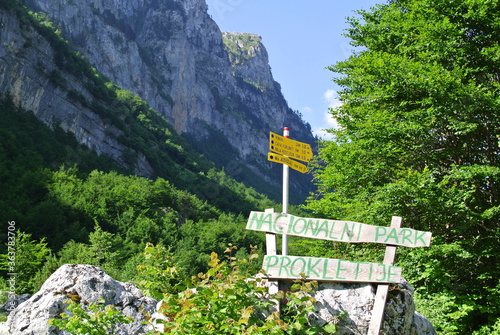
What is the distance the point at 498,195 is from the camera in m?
8.26

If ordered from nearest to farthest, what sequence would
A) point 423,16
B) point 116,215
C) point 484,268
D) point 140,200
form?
1. point 484,268
2. point 423,16
3. point 116,215
4. point 140,200

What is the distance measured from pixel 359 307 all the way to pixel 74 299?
334 centimetres

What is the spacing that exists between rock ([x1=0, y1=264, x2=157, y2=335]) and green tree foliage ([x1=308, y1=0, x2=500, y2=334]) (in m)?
4.76

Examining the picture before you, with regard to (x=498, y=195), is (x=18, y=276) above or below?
below

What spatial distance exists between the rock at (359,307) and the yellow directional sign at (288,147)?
1.94 m

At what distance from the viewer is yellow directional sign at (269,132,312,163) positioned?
19.2 feet

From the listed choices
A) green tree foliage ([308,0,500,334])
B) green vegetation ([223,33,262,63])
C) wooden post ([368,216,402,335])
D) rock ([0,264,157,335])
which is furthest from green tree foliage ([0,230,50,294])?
green vegetation ([223,33,262,63])

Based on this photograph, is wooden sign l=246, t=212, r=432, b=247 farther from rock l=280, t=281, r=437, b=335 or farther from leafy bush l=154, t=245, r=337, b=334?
leafy bush l=154, t=245, r=337, b=334

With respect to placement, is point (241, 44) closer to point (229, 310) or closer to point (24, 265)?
point (24, 265)

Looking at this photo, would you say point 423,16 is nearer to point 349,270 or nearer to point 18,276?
point 349,270

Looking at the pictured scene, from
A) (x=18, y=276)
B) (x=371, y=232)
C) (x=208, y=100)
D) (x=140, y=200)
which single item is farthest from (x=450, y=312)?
(x=208, y=100)

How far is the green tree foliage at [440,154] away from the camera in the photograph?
761 centimetres

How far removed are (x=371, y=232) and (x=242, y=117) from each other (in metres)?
148

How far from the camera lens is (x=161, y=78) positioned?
11538 cm
